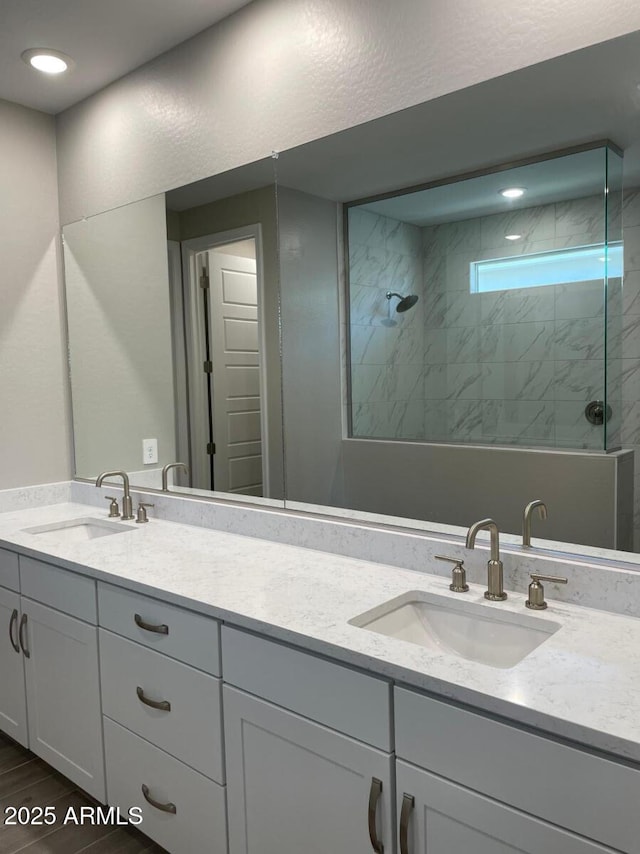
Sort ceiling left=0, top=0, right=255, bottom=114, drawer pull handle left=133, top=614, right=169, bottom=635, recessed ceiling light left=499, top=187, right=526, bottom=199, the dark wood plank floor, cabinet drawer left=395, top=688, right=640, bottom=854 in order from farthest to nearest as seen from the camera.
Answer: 1. ceiling left=0, top=0, right=255, bottom=114
2. the dark wood plank floor
3. drawer pull handle left=133, top=614, right=169, bottom=635
4. recessed ceiling light left=499, top=187, right=526, bottom=199
5. cabinet drawer left=395, top=688, right=640, bottom=854

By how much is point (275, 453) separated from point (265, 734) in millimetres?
916

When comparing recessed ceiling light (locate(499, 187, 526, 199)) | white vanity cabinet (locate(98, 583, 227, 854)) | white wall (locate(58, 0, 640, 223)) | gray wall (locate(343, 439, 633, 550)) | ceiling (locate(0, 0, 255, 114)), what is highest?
ceiling (locate(0, 0, 255, 114))

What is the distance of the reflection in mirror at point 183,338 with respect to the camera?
7.07 ft

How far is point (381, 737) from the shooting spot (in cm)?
124

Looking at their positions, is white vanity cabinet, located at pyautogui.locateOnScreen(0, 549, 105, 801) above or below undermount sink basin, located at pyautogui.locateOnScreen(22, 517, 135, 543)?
below

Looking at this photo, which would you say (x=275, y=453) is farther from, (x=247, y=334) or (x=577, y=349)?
(x=577, y=349)

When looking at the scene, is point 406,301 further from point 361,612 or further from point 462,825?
point 462,825

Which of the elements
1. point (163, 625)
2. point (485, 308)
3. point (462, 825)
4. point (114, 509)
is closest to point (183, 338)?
point (114, 509)

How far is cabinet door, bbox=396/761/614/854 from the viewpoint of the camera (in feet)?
3.41

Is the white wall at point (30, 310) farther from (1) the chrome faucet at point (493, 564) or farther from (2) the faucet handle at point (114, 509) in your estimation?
(1) the chrome faucet at point (493, 564)

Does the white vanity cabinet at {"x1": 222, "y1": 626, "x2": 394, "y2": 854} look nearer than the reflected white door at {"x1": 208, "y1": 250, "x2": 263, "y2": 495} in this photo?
Yes

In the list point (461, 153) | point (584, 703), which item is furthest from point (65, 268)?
point (584, 703)

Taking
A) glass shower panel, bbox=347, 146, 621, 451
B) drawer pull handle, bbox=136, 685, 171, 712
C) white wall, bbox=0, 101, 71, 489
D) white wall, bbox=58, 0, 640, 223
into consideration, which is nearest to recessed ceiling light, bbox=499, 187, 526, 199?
glass shower panel, bbox=347, 146, 621, 451

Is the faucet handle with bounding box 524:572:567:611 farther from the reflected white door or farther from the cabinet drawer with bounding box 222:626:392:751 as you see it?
the reflected white door
